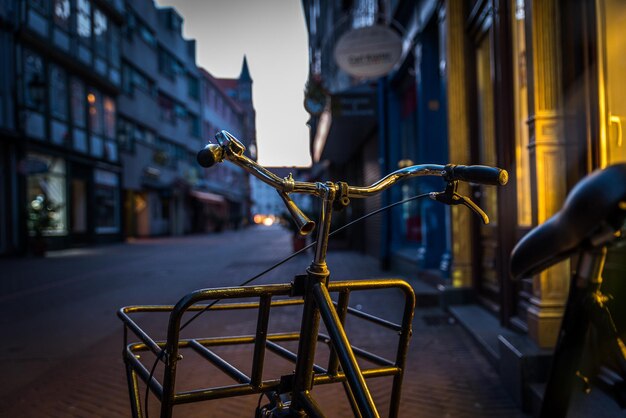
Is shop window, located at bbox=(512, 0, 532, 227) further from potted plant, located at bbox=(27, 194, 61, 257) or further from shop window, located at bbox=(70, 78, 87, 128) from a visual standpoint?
shop window, located at bbox=(70, 78, 87, 128)

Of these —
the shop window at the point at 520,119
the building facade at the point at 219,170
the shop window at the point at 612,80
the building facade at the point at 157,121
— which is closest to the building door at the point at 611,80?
the shop window at the point at 612,80

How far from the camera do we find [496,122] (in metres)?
4.62

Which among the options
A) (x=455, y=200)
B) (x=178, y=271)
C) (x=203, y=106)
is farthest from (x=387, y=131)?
(x=203, y=106)

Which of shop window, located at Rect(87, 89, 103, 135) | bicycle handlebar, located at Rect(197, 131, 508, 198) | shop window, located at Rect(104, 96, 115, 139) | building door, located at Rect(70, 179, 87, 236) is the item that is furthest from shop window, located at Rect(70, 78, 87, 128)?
bicycle handlebar, located at Rect(197, 131, 508, 198)

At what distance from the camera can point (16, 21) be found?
1639cm

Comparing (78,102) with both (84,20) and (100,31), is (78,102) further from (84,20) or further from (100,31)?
(100,31)

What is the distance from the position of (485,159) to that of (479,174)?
4.49 meters

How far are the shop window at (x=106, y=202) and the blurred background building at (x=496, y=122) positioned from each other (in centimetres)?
1452

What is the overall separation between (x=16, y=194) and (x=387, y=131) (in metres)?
13.1

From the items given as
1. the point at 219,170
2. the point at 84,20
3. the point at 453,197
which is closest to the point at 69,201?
the point at 84,20

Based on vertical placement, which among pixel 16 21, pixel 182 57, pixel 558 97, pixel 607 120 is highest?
pixel 182 57

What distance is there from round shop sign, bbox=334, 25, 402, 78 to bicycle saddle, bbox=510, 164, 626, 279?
292 inches

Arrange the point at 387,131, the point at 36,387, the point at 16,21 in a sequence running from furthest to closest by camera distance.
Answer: the point at 16,21 < the point at 387,131 < the point at 36,387

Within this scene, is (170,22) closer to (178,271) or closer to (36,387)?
(178,271)
